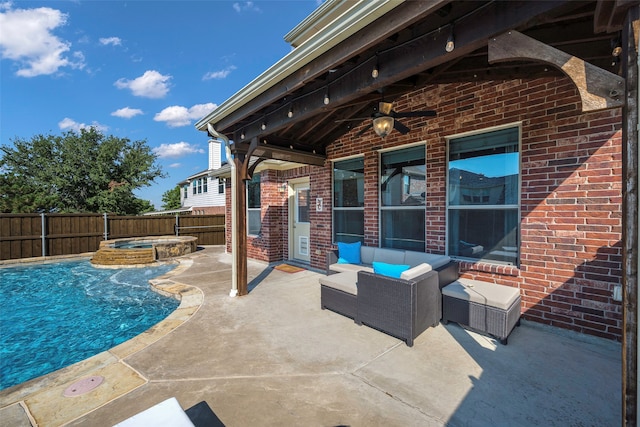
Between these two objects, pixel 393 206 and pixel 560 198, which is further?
pixel 393 206

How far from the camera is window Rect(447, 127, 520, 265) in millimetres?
3674

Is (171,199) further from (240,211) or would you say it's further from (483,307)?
(483,307)

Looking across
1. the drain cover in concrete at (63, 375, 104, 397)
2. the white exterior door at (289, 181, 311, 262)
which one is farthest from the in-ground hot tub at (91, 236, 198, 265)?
the drain cover in concrete at (63, 375, 104, 397)

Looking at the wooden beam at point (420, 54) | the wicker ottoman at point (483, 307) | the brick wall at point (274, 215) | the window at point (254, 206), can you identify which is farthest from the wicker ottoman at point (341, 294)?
the window at point (254, 206)

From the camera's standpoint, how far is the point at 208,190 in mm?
19484

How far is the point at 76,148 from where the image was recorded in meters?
16.9

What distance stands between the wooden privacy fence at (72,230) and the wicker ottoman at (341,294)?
11.2m

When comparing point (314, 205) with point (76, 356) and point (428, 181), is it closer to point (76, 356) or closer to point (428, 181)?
point (428, 181)

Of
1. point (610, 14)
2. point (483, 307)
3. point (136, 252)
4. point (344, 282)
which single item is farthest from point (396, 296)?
point (136, 252)

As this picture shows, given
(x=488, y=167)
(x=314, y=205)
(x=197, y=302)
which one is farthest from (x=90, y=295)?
(x=488, y=167)

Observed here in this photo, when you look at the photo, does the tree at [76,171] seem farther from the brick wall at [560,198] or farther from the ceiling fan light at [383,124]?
the brick wall at [560,198]

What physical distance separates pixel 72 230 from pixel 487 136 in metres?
13.8

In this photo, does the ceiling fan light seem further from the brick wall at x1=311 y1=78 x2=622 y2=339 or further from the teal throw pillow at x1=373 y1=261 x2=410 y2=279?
the teal throw pillow at x1=373 y1=261 x2=410 y2=279

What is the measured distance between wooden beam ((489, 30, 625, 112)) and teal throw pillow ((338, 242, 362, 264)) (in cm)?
395
